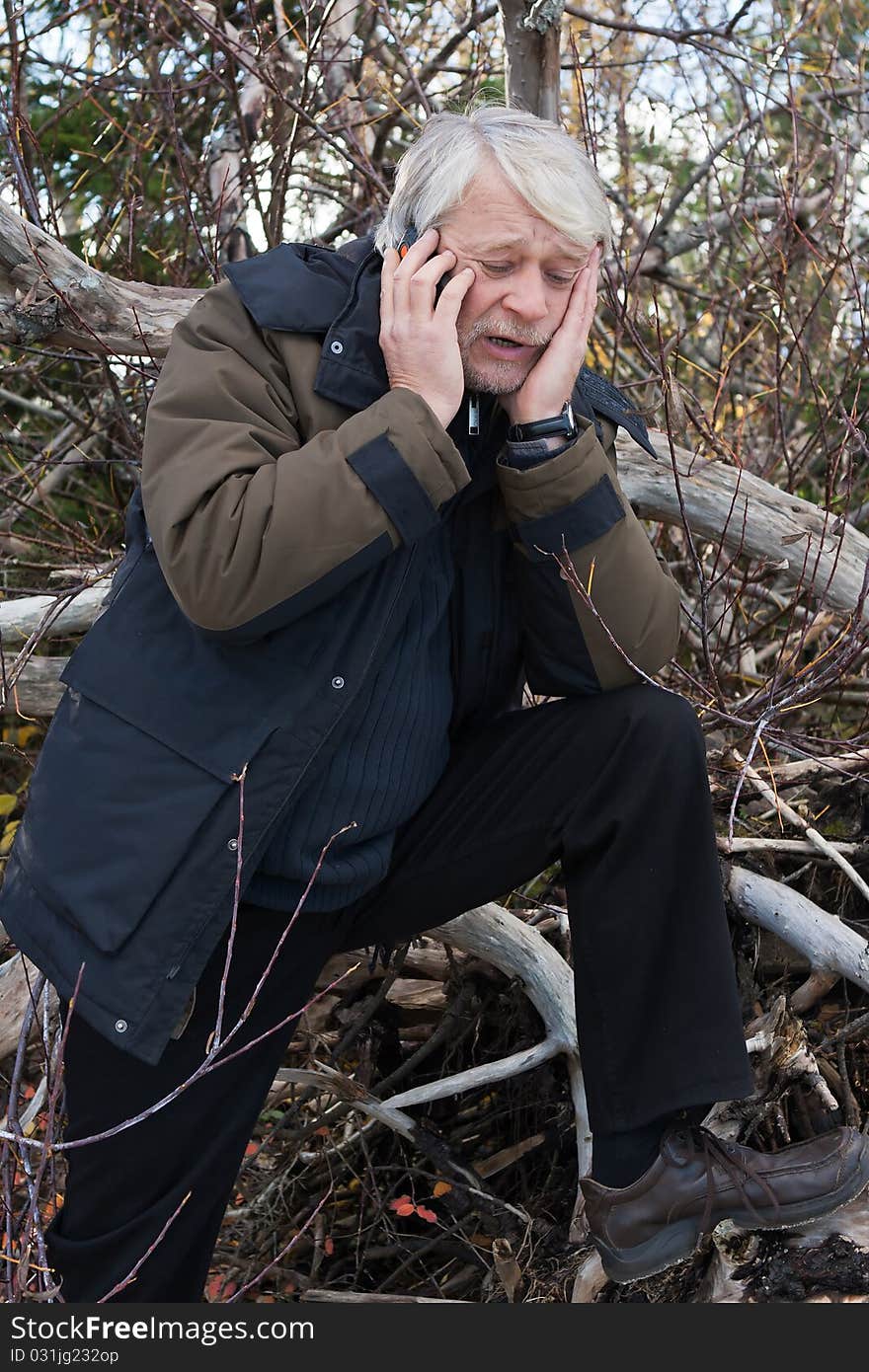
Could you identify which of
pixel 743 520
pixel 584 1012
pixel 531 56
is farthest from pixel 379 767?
pixel 531 56

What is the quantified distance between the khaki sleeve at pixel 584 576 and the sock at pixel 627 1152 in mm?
737

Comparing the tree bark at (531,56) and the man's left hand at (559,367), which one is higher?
the tree bark at (531,56)

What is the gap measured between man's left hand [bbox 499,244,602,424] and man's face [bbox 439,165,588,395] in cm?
2

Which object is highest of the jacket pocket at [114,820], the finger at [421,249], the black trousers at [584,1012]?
the finger at [421,249]

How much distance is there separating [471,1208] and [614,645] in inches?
60.4

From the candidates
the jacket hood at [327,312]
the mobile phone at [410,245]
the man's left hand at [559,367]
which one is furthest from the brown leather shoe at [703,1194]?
the mobile phone at [410,245]

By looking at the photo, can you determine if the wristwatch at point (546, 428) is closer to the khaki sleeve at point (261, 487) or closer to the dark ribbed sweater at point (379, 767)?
the dark ribbed sweater at point (379, 767)

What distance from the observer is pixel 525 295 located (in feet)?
6.94

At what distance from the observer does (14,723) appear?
4316mm

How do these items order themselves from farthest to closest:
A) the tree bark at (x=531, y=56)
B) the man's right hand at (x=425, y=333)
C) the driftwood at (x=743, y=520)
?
the driftwood at (x=743, y=520)
the tree bark at (x=531, y=56)
the man's right hand at (x=425, y=333)

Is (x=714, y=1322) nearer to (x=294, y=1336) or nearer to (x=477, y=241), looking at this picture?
(x=294, y=1336)

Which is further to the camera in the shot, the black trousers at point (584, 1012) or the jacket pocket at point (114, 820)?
the black trousers at point (584, 1012)

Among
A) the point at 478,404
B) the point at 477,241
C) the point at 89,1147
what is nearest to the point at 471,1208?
the point at 89,1147

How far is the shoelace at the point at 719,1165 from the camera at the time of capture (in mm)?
2074
